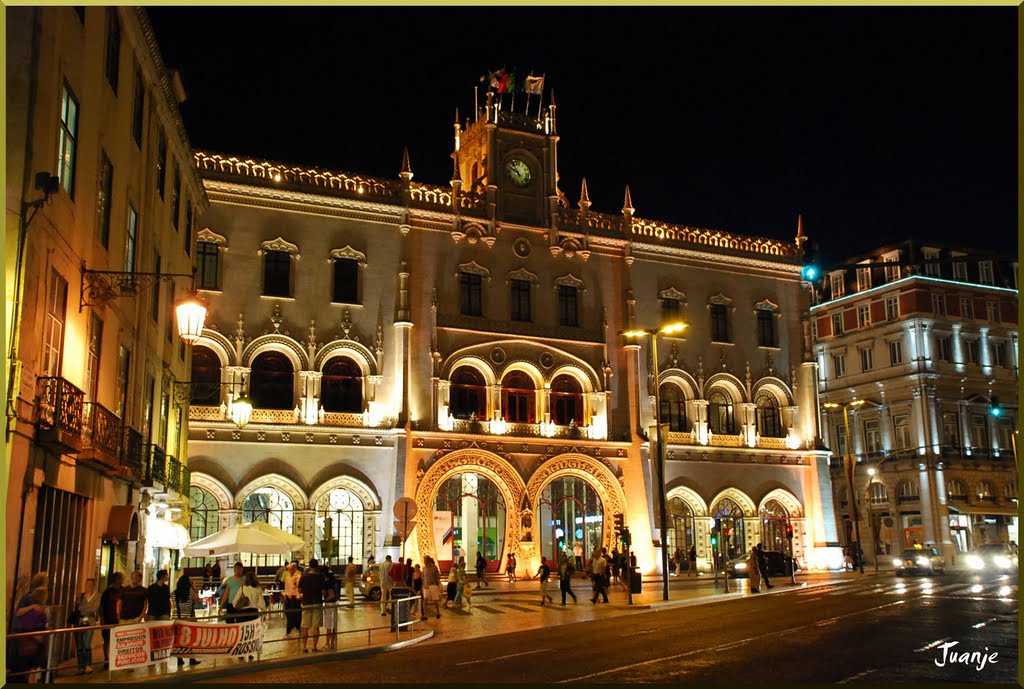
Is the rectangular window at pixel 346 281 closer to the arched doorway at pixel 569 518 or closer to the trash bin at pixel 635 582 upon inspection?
the arched doorway at pixel 569 518

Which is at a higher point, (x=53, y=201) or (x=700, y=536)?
(x=53, y=201)

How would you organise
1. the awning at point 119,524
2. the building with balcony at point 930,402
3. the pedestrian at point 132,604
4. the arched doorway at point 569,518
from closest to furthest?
the pedestrian at point 132,604
the awning at point 119,524
the arched doorway at point 569,518
the building with balcony at point 930,402

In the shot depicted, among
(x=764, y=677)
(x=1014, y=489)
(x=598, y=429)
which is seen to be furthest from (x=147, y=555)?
(x=1014, y=489)

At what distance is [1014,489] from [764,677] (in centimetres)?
5655

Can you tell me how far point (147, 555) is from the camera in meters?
25.5

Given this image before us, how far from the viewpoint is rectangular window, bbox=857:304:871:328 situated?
65938 millimetres

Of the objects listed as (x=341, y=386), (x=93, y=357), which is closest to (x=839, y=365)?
(x=341, y=386)

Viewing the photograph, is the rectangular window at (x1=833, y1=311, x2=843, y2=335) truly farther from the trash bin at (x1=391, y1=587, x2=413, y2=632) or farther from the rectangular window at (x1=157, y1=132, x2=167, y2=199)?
the trash bin at (x1=391, y1=587, x2=413, y2=632)

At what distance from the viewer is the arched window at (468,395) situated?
42.2 m

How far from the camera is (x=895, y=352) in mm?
63500

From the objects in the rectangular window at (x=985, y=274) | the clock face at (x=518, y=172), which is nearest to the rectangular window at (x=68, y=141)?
the clock face at (x=518, y=172)

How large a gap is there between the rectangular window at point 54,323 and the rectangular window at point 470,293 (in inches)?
1027

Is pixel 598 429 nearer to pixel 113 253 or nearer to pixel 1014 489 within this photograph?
pixel 113 253

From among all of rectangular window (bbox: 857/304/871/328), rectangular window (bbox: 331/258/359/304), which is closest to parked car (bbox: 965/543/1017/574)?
rectangular window (bbox: 857/304/871/328)
